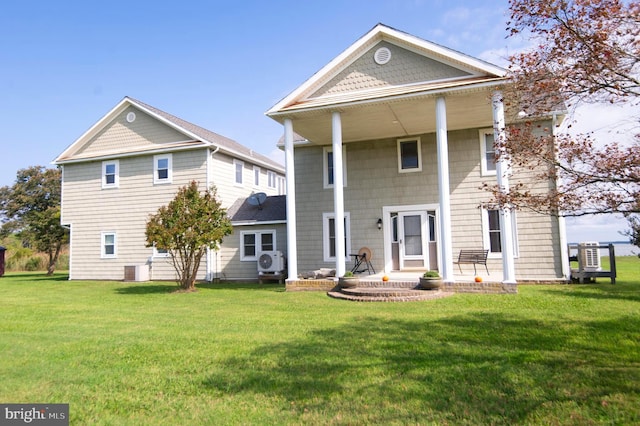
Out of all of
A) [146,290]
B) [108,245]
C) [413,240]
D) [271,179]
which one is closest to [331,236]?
[413,240]

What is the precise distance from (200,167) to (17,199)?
20.9 m

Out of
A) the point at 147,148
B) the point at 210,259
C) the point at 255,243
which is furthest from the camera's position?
the point at 147,148

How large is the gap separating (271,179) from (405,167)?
9.09 m

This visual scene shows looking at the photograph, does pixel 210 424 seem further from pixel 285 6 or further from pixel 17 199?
pixel 17 199

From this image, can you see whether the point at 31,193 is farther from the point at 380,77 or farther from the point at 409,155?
the point at 380,77

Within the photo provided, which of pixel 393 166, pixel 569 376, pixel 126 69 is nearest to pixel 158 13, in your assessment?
pixel 126 69

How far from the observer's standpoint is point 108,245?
18.5 m

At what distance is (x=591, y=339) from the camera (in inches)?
228

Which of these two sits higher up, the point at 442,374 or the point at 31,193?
the point at 31,193

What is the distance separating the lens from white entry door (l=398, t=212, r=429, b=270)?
48.0ft

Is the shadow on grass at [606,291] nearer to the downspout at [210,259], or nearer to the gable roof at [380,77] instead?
the gable roof at [380,77]

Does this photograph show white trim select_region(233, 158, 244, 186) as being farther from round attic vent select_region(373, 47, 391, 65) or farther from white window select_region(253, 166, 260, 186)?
round attic vent select_region(373, 47, 391, 65)

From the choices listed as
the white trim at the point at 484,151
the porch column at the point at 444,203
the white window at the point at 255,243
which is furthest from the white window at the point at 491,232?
the white window at the point at 255,243

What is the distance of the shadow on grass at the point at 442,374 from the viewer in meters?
3.60
